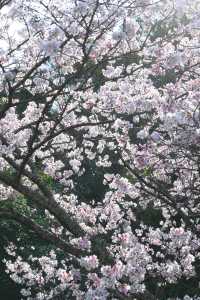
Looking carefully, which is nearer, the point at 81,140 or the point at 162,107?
the point at 162,107

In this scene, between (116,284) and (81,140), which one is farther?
(81,140)

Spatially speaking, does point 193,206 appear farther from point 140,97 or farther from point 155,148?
point 140,97

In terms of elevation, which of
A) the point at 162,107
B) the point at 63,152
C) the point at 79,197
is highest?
the point at 79,197

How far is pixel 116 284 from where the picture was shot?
264 inches

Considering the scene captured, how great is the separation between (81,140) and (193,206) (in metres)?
3.04

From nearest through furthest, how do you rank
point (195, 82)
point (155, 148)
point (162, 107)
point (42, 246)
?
point (162, 107) < point (195, 82) < point (155, 148) < point (42, 246)

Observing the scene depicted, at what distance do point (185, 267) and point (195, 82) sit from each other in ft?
10.8

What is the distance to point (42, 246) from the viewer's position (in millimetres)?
14594

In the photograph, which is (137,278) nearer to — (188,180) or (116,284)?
(116,284)

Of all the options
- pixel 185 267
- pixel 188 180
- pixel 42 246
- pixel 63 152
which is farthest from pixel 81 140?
pixel 42 246

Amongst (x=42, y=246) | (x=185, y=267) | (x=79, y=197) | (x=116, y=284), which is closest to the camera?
(x=116, y=284)

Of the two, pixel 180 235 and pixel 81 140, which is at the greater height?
pixel 81 140

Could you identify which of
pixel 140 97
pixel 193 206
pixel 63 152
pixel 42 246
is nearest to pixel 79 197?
pixel 42 246

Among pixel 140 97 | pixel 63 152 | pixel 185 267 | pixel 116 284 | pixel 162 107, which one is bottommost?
pixel 116 284
